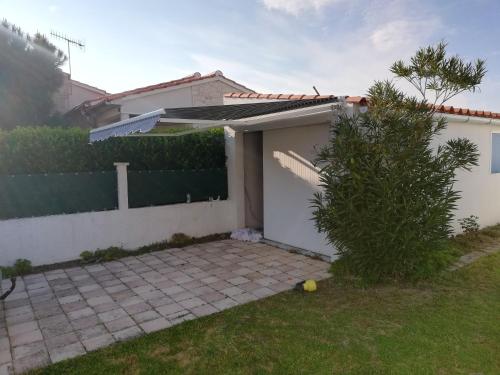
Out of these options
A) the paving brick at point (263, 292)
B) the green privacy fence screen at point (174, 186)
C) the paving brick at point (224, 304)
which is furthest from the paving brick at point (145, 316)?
the green privacy fence screen at point (174, 186)

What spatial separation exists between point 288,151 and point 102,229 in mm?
6986

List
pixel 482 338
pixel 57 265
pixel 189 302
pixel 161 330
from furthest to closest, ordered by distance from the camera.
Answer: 1. pixel 57 265
2. pixel 189 302
3. pixel 161 330
4. pixel 482 338

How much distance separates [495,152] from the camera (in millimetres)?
14695

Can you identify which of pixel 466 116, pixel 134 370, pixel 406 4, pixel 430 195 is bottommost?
pixel 134 370

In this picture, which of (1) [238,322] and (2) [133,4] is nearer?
(1) [238,322]

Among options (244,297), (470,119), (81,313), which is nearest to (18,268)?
(81,313)

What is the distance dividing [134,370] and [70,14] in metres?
11.8

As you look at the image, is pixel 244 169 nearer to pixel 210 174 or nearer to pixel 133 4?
pixel 210 174

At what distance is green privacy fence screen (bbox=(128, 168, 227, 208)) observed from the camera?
12.4 m

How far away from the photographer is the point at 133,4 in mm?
11984

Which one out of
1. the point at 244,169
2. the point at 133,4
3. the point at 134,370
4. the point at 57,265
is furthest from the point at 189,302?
the point at 133,4

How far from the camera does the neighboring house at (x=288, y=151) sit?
929 centimetres

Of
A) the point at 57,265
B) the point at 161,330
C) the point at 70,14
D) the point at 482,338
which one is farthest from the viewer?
the point at 70,14

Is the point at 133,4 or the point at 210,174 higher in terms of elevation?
the point at 133,4
